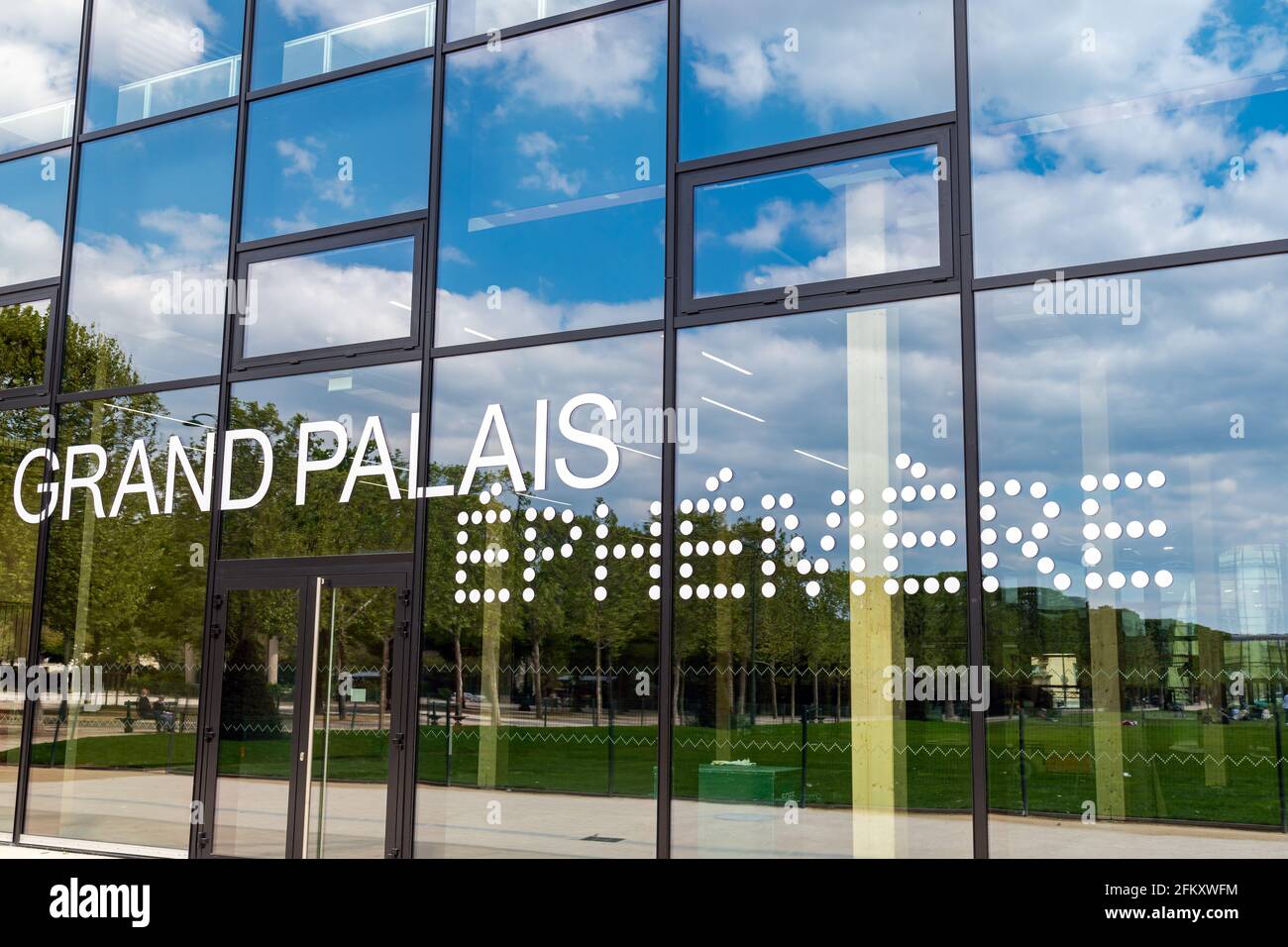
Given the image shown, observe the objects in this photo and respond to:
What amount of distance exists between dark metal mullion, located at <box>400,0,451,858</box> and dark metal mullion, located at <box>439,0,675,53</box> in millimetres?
178

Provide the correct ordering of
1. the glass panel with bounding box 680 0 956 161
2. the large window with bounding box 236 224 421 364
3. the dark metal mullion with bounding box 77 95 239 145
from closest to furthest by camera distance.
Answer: the glass panel with bounding box 680 0 956 161, the large window with bounding box 236 224 421 364, the dark metal mullion with bounding box 77 95 239 145

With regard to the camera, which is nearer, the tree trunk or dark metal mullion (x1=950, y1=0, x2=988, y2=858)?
dark metal mullion (x1=950, y1=0, x2=988, y2=858)

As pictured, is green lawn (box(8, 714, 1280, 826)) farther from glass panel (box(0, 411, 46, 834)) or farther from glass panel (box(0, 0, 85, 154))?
glass panel (box(0, 0, 85, 154))

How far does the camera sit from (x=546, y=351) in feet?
25.2

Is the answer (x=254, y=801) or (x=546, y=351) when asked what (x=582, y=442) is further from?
(x=254, y=801)

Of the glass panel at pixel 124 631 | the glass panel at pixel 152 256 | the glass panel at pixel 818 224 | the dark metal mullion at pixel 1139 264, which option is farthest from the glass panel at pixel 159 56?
the dark metal mullion at pixel 1139 264

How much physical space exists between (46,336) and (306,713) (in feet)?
12.8

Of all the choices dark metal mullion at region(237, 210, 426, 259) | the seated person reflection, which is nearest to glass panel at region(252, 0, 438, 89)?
dark metal mullion at region(237, 210, 426, 259)

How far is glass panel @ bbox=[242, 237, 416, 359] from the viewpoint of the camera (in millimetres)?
8312

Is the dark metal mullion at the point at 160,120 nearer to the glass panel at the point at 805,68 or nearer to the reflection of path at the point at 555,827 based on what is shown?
the glass panel at the point at 805,68

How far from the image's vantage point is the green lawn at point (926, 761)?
18.8ft

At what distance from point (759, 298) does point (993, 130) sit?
1.51 metres
